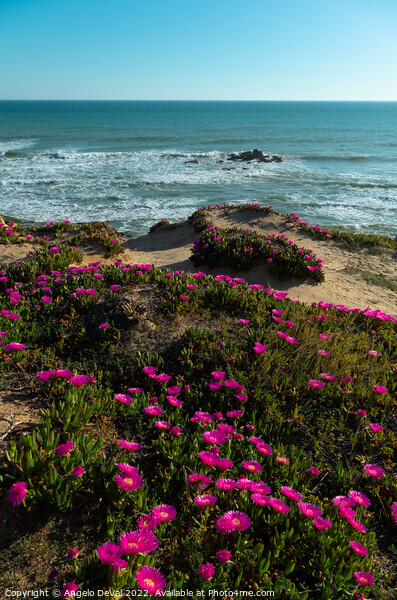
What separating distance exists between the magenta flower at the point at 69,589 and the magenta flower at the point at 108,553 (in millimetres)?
159

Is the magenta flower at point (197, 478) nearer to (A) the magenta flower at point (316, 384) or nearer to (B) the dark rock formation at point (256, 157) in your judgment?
(A) the magenta flower at point (316, 384)

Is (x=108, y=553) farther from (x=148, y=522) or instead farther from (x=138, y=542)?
(x=148, y=522)

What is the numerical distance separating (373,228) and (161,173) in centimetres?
1914

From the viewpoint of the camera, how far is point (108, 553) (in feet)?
6.37

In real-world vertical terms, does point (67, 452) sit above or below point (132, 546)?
above

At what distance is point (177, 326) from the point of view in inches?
191

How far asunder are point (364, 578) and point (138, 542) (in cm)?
128

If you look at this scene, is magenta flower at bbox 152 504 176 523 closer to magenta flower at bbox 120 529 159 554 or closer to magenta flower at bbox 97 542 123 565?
magenta flower at bbox 120 529 159 554

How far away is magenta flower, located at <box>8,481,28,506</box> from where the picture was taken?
2244 mm


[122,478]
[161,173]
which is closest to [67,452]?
[122,478]

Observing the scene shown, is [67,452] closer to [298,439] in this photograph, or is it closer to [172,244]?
[298,439]

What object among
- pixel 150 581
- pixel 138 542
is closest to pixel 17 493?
pixel 138 542

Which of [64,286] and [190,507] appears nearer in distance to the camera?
[190,507]

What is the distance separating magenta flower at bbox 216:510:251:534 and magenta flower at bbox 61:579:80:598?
81 cm
